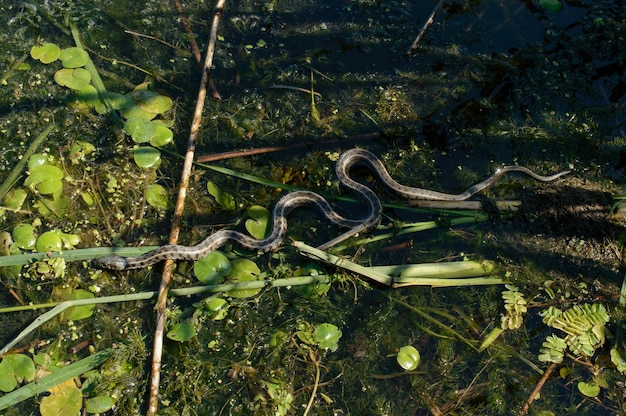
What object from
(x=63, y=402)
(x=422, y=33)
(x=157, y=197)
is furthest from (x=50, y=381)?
(x=422, y=33)

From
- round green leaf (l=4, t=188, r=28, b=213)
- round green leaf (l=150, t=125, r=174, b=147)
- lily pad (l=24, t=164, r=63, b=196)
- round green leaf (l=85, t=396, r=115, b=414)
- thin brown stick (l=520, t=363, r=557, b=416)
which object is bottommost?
thin brown stick (l=520, t=363, r=557, b=416)

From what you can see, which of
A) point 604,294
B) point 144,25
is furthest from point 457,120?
point 144,25

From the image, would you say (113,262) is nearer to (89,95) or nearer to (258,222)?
(258,222)

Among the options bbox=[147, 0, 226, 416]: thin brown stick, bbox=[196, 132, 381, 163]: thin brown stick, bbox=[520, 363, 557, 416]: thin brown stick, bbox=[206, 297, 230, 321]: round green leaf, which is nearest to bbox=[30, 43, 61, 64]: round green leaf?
bbox=[147, 0, 226, 416]: thin brown stick

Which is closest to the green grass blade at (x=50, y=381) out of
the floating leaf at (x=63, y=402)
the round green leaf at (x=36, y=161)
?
the floating leaf at (x=63, y=402)

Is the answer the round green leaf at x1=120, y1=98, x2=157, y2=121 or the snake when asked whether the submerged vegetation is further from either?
the snake

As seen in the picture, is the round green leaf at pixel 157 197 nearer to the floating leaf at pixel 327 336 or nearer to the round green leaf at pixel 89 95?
the round green leaf at pixel 89 95
